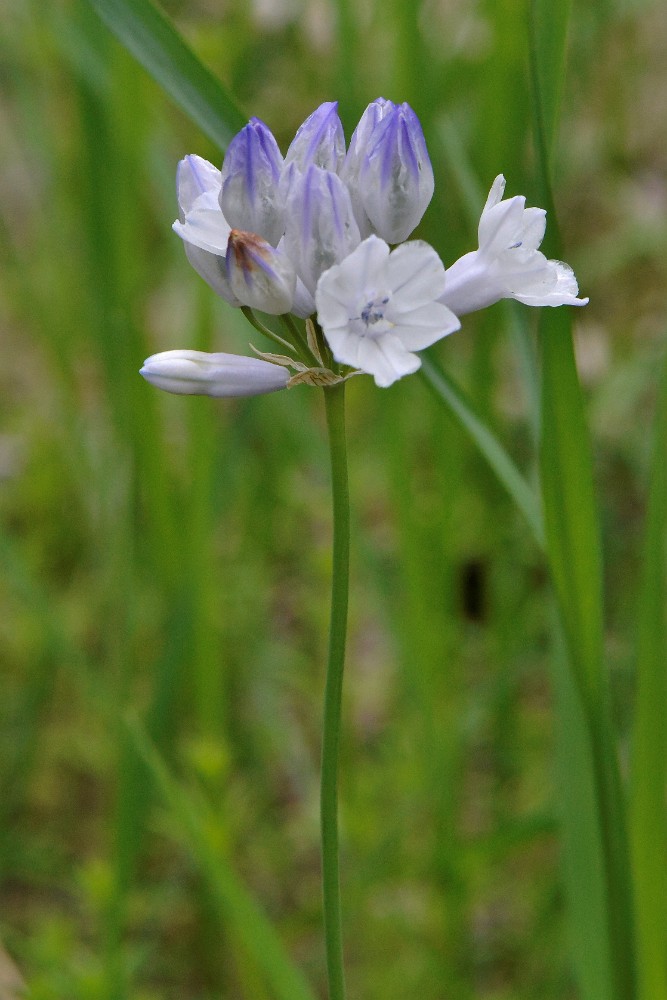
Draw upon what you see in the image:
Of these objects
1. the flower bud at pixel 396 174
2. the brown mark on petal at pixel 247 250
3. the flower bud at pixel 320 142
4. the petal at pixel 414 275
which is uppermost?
the flower bud at pixel 320 142

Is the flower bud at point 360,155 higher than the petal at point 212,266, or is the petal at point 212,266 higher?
the flower bud at point 360,155

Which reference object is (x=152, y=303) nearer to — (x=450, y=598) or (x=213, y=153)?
(x=213, y=153)

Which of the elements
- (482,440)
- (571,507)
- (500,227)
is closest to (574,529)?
(571,507)

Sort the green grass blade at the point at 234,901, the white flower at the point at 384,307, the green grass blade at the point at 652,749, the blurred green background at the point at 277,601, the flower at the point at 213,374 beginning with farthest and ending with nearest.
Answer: the blurred green background at the point at 277,601 < the green grass blade at the point at 234,901 < the green grass blade at the point at 652,749 < the flower at the point at 213,374 < the white flower at the point at 384,307

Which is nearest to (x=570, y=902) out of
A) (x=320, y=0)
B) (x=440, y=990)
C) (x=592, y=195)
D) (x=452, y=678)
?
(x=440, y=990)

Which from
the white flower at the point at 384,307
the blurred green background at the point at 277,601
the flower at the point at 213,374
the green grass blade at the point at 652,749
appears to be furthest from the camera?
the blurred green background at the point at 277,601

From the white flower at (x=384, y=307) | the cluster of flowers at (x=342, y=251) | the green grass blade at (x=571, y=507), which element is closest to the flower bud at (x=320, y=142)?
the cluster of flowers at (x=342, y=251)

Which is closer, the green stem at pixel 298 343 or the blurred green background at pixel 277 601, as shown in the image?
the green stem at pixel 298 343

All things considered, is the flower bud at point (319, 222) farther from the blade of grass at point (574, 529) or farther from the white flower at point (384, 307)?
the blade of grass at point (574, 529)
